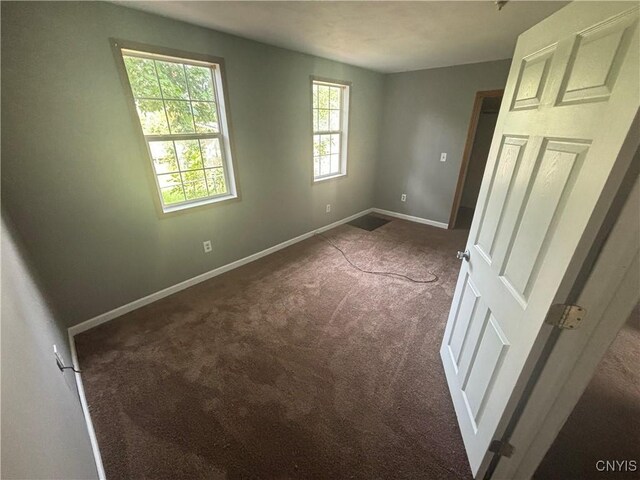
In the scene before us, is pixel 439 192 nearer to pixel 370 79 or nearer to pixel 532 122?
pixel 370 79

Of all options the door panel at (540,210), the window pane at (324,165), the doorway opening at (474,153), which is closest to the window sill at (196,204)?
the window pane at (324,165)

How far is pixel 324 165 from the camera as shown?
3.79m

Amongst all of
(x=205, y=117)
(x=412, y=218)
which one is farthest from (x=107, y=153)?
(x=412, y=218)

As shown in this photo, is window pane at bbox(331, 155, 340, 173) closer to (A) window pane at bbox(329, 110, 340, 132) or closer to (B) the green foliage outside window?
(A) window pane at bbox(329, 110, 340, 132)

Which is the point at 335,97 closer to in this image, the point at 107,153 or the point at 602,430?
the point at 107,153

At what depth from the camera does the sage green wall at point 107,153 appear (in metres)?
1.54

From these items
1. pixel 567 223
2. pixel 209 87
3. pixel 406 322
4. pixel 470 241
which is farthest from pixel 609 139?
pixel 209 87

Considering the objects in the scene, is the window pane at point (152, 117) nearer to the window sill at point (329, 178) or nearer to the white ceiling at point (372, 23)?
the white ceiling at point (372, 23)

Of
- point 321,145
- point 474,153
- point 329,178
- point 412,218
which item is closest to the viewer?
point 321,145

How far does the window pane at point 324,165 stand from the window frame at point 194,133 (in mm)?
1486

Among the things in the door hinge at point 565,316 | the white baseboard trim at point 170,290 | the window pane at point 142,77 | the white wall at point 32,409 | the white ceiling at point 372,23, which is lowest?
the white baseboard trim at point 170,290

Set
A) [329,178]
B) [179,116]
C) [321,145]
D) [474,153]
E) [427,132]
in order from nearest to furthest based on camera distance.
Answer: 1. [179,116]
2. [321,145]
3. [329,178]
4. [427,132]
5. [474,153]

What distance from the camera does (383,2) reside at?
5.26 ft

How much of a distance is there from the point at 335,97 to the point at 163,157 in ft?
8.14
